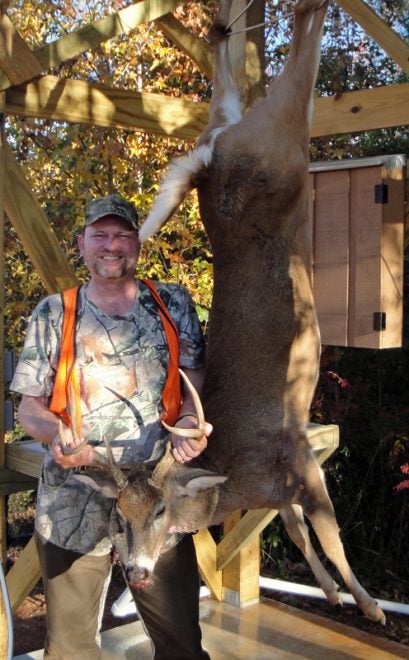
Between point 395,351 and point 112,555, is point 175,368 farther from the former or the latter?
point 395,351

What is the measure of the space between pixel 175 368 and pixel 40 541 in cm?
86

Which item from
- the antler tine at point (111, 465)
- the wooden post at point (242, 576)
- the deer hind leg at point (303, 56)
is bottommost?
the wooden post at point (242, 576)

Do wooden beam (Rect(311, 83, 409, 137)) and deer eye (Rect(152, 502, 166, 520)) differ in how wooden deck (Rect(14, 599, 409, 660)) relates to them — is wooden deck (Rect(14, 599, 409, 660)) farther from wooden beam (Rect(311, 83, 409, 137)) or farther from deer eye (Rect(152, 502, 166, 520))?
wooden beam (Rect(311, 83, 409, 137))

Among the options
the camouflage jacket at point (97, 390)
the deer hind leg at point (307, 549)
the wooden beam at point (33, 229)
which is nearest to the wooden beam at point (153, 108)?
the wooden beam at point (33, 229)

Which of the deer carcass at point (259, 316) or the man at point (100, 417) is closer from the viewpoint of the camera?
the man at point (100, 417)

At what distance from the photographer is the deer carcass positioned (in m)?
3.28

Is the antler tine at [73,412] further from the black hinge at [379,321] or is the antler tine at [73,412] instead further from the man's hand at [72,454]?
the black hinge at [379,321]

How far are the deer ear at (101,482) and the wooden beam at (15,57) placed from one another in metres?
1.76

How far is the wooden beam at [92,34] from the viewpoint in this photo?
352cm

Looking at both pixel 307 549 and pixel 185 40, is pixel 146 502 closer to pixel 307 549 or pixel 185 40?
pixel 307 549

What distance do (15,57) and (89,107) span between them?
48 cm

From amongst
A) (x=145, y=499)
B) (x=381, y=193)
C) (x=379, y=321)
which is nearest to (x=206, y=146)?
(x=381, y=193)

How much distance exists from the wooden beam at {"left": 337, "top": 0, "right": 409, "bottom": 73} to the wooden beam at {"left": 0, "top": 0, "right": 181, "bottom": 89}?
3.02ft

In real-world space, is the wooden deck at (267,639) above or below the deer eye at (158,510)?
below
